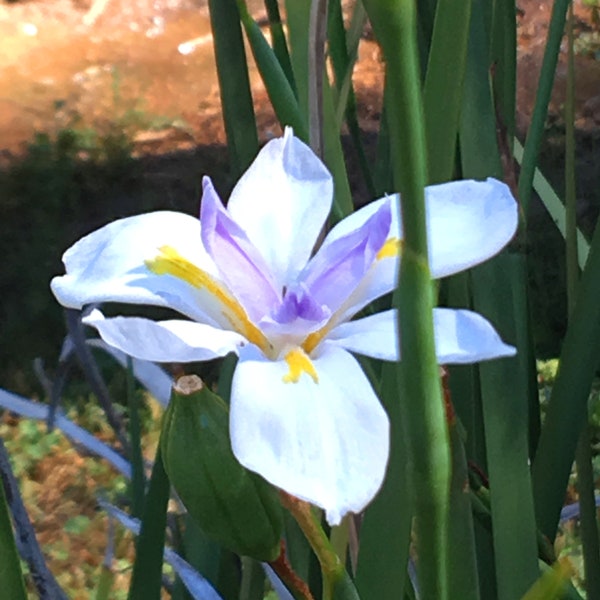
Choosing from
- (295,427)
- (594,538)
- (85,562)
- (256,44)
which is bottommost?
(85,562)

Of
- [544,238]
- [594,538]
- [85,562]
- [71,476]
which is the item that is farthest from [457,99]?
[544,238]

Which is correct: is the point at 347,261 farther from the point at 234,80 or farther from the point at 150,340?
the point at 234,80

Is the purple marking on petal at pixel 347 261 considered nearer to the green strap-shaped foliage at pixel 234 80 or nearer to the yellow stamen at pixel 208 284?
the yellow stamen at pixel 208 284

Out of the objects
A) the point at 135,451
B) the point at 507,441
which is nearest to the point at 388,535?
the point at 507,441

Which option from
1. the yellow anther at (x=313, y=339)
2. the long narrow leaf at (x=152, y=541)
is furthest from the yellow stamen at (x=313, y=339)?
the long narrow leaf at (x=152, y=541)

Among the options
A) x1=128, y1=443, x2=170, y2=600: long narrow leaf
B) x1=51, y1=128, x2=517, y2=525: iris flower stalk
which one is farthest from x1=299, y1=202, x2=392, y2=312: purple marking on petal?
x1=128, y1=443, x2=170, y2=600: long narrow leaf

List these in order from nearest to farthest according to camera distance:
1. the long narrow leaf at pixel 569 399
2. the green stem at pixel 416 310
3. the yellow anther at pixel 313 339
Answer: the green stem at pixel 416 310, the yellow anther at pixel 313 339, the long narrow leaf at pixel 569 399

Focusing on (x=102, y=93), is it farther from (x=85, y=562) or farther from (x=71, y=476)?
(x=85, y=562)
